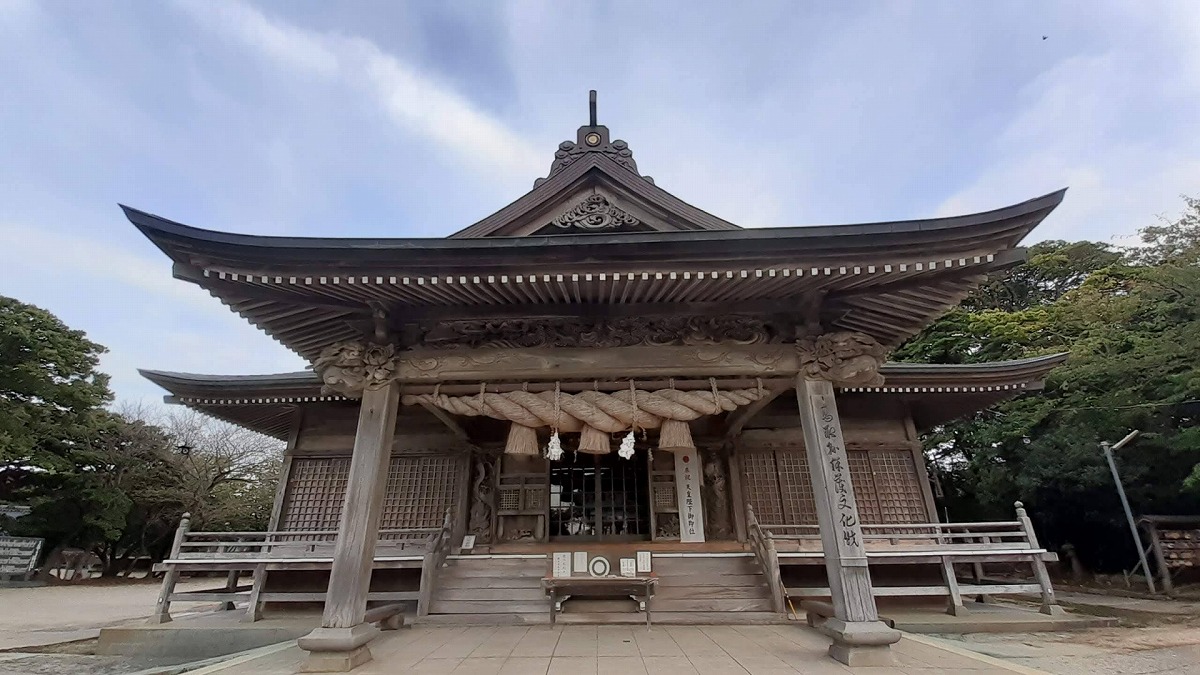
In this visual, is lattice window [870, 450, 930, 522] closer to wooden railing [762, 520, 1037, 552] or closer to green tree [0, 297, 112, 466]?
wooden railing [762, 520, 1037, 552]

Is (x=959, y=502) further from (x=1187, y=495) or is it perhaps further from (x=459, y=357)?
(x=459, y=357)

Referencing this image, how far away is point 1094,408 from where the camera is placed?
15.5m

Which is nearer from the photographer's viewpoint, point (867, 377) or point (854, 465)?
point (867, 377)

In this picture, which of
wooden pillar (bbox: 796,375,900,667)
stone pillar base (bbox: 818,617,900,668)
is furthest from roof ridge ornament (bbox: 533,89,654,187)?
stone pillar base (bbox: 818,617,900,668)

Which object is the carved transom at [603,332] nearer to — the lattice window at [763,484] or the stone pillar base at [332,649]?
the stone pillar base at [332,649]

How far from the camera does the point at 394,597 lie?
845 cm

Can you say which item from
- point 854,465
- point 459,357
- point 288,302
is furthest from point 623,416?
point 854,465

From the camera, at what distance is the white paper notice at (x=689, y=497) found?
33.6ft

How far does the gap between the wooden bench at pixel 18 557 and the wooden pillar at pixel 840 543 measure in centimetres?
2752

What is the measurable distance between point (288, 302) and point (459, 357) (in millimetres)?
2007

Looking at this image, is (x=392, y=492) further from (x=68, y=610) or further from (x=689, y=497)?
(x=68, y=610)

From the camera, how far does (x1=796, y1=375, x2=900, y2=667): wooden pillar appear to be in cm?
505

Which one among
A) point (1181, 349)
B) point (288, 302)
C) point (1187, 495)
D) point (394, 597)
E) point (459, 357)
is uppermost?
point (1181, 349)

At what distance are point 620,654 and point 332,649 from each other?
2810mm
